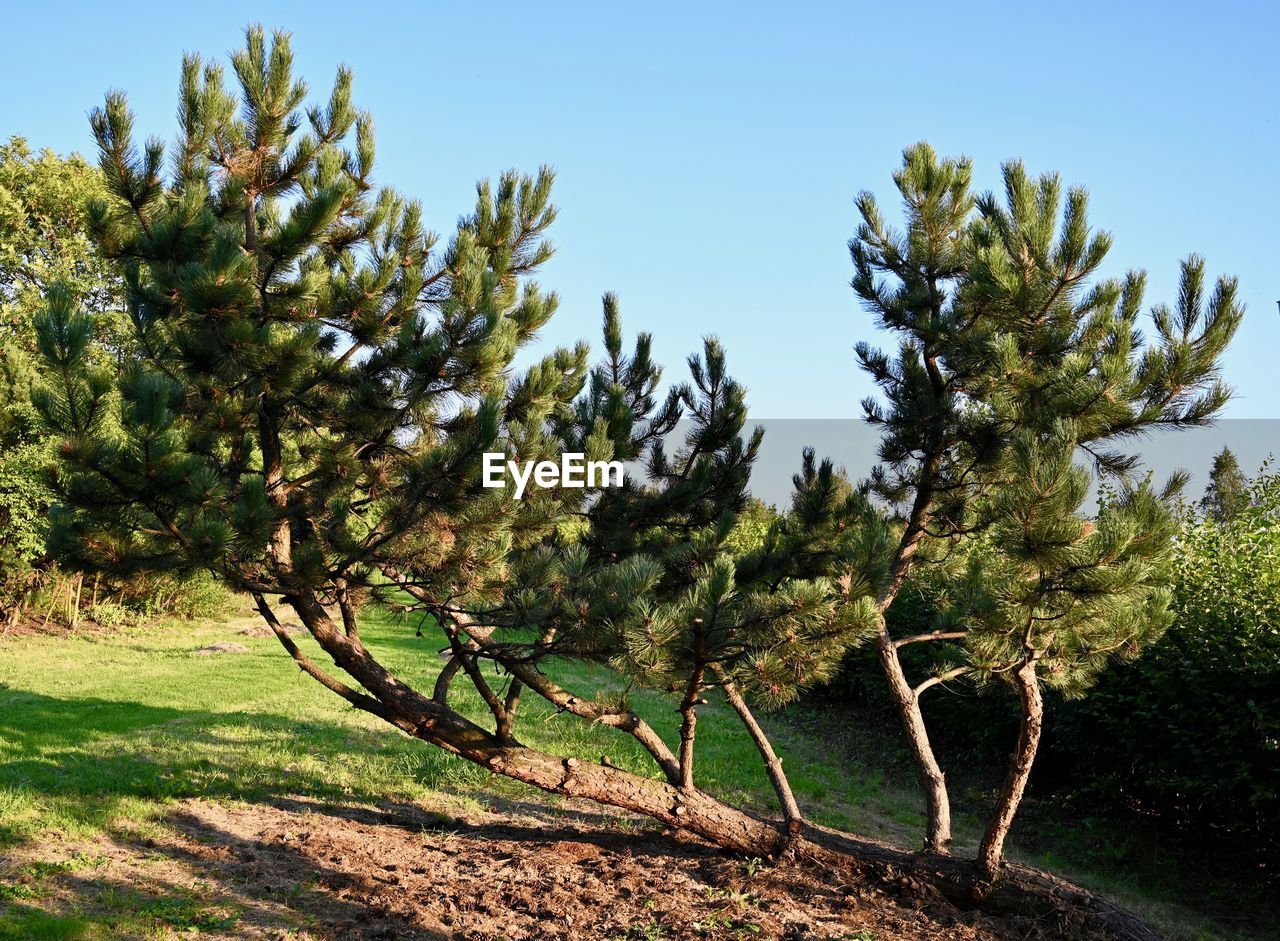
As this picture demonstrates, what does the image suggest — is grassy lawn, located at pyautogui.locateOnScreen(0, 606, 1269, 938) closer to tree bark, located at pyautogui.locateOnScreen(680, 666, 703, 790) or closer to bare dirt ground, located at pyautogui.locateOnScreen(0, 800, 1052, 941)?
bare dirt ground, located at pyautogui.locateOnScreen(0, 800, 1052, 941)

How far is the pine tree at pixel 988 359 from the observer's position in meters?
4.84

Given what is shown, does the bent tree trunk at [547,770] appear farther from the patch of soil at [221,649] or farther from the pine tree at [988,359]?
the patch of soil at [221,649]

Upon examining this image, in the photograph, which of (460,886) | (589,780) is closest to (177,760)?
(460,886)

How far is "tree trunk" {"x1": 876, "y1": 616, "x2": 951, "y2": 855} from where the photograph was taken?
5.41 meters

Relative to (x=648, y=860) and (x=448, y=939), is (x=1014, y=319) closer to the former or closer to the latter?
(x=648, y=860)

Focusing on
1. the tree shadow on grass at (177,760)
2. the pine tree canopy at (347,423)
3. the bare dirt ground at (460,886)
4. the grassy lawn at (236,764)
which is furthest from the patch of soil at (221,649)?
the pine tree canopy at (347,423)

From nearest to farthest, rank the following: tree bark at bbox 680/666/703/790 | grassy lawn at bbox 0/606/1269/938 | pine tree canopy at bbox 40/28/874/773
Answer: pine tree canopy at bbox 40/28/874/773 < tree bark at bbox 680/666/703/790 < grassy lawn at bbox 0/606/1269/938

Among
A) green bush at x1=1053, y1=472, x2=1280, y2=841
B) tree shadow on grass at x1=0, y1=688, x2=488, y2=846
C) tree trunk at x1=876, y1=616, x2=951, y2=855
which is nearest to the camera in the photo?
tree trunk at x1=876, y1=616, x2=951, y2=855

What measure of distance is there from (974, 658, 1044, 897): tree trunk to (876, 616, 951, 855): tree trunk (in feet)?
1.08

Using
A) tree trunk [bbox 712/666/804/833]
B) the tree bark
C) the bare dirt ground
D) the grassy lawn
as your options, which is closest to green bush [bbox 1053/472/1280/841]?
the grassy lawn

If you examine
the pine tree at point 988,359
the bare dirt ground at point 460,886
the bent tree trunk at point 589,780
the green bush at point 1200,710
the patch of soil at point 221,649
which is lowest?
the patch of soil at point 221,649

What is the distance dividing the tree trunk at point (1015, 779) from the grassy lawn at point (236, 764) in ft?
4.31

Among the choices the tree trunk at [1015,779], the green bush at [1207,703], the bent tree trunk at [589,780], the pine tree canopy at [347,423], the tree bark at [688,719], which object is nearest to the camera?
the pine tree canopy at [347,423]

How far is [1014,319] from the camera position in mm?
5066
